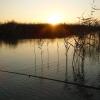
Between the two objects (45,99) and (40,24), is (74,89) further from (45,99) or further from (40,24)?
(40,24)

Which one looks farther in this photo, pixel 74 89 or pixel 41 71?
pixel 41 71

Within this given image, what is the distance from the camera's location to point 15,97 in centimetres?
773

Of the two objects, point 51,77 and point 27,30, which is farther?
point 27,30

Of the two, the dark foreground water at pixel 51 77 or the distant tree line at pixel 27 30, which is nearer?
the dark foreground water at pixel 51 77

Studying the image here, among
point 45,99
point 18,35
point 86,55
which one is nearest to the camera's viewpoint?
point 45,99

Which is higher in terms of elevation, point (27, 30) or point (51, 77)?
point (27, 30)

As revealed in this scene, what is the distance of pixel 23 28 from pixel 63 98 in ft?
123

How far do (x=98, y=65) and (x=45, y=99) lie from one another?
4.98m

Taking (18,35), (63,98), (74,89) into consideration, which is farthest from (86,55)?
(18,35)

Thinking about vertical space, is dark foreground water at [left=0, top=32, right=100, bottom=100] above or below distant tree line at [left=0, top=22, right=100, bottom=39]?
below

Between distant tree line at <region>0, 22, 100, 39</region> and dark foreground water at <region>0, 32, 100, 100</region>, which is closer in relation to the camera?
dark foreground water at <region>0, 32, 100, 100</region>

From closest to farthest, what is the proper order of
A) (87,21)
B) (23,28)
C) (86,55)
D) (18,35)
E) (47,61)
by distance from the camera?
(87,21) → (47,61) → (86,55) → (18,35) → (23,28)

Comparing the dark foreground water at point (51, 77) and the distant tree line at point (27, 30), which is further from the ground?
the distant tree line at point (27, 30)

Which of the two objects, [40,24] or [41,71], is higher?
[40,24]
